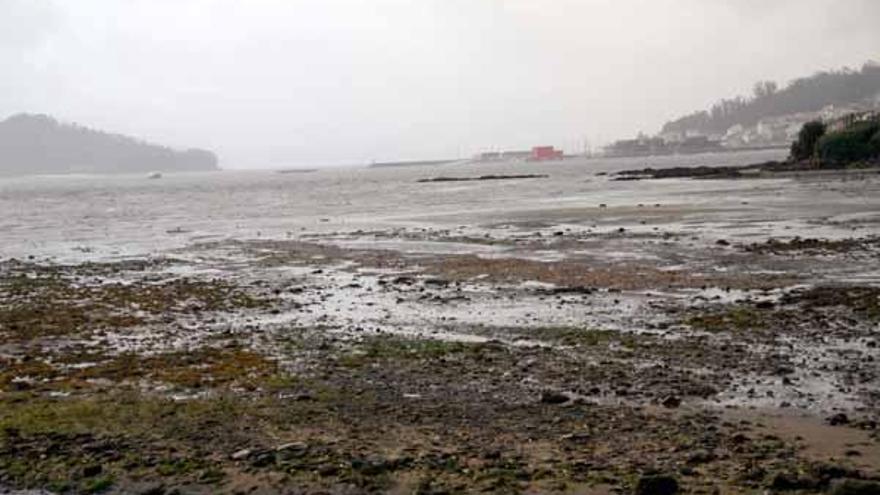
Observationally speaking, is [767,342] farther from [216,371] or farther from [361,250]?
Result: [361,250]

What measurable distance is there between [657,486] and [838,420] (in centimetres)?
298

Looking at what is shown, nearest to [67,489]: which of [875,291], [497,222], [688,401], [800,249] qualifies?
[688,401]

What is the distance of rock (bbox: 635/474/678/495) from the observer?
271 inches

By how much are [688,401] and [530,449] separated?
2527 millimetres

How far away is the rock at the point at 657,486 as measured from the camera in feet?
22.6

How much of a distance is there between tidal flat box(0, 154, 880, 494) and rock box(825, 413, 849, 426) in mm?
36

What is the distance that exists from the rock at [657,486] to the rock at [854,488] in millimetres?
1185

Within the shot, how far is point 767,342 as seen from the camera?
1284 cm

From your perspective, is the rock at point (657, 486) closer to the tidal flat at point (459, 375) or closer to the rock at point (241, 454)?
the tidal flat at point (459, 375)

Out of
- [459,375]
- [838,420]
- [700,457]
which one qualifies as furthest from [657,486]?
[459,375]

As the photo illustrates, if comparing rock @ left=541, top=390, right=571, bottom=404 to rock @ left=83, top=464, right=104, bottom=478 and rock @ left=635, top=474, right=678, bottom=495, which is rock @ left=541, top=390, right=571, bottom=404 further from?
rock @ left=83, top=464, right=104, bottom=478

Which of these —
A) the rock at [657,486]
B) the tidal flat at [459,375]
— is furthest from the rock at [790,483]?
the rock at [657,486]

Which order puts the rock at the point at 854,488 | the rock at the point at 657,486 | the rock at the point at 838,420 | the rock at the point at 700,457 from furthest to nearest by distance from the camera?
the rock at the point at 838,420, the rock at the point at 700,457, the rock at the point at 657,486, the rock at the point at 854,488

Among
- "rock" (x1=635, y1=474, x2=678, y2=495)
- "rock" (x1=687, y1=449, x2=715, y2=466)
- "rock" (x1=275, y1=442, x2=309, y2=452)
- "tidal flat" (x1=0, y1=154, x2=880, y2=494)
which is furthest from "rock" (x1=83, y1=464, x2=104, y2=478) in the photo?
"rock" (x1=687, y1=449, x2=715, y2=466)
